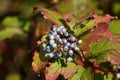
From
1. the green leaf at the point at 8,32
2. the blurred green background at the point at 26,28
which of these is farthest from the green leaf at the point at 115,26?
the green leaf at the point at 8,32

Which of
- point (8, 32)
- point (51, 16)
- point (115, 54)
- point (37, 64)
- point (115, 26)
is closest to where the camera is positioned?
point (115, 54)

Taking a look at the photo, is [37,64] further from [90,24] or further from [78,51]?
[90,24]

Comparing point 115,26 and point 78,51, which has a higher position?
point 78,51

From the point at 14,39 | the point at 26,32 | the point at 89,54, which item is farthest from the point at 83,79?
the point at 14,39

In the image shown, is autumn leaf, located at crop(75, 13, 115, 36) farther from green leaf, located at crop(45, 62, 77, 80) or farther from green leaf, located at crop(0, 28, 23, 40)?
green leaf, located at crop(0, 28, 23, 40)

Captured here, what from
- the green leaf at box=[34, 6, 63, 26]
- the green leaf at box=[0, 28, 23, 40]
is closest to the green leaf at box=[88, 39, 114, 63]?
the green leaf at box=[34, 6, 63, 26]

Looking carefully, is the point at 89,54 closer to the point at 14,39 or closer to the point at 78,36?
the point at 78,36

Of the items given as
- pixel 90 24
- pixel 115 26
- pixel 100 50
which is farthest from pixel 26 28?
pixel 100 50
